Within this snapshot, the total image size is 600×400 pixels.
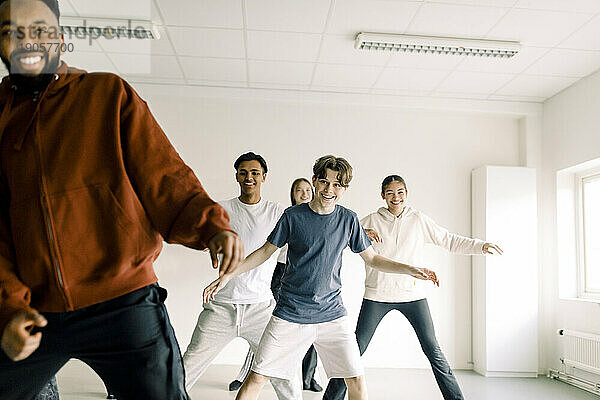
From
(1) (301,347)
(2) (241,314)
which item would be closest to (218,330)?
(2) (241,314)

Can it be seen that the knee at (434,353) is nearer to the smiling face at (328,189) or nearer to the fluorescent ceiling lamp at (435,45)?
the smiling face at (328,189)

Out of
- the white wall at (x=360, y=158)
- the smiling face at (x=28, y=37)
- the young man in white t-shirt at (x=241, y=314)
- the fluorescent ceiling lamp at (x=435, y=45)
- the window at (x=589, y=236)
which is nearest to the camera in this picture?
the smiling face at (x=28, y=37)

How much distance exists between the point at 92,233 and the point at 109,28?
3763mm

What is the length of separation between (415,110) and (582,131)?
1.60 metres

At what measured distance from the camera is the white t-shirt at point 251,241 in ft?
11.3

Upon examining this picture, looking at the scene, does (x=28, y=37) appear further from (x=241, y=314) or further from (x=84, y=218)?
(x=241, y=314)

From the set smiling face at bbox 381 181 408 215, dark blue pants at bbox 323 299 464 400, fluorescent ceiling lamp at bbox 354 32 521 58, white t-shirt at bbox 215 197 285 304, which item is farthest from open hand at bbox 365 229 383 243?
fluorescent ceiling lamp at bbox 354 32 521 58

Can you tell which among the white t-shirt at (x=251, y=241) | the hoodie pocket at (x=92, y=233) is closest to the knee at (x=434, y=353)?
the white t-shirt at (x=251, y=241)

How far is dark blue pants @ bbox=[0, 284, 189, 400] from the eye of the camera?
121cm

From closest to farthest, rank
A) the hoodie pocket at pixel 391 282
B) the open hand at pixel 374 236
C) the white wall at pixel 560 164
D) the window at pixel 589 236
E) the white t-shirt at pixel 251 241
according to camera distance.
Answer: the white t-shirt at pixel 251 241 < the hoodie pocket at pixel 391 282 < the open hand at pixel 374 236 < the white wall at pixel 560 164 < the window at pixel 589 236

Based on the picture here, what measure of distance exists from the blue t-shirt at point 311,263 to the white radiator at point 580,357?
320 centimetres

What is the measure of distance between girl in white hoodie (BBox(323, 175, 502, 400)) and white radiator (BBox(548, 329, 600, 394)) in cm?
174

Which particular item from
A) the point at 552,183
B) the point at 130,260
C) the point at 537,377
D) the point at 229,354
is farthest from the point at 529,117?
the point at 130,260

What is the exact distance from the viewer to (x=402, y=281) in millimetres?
3941
